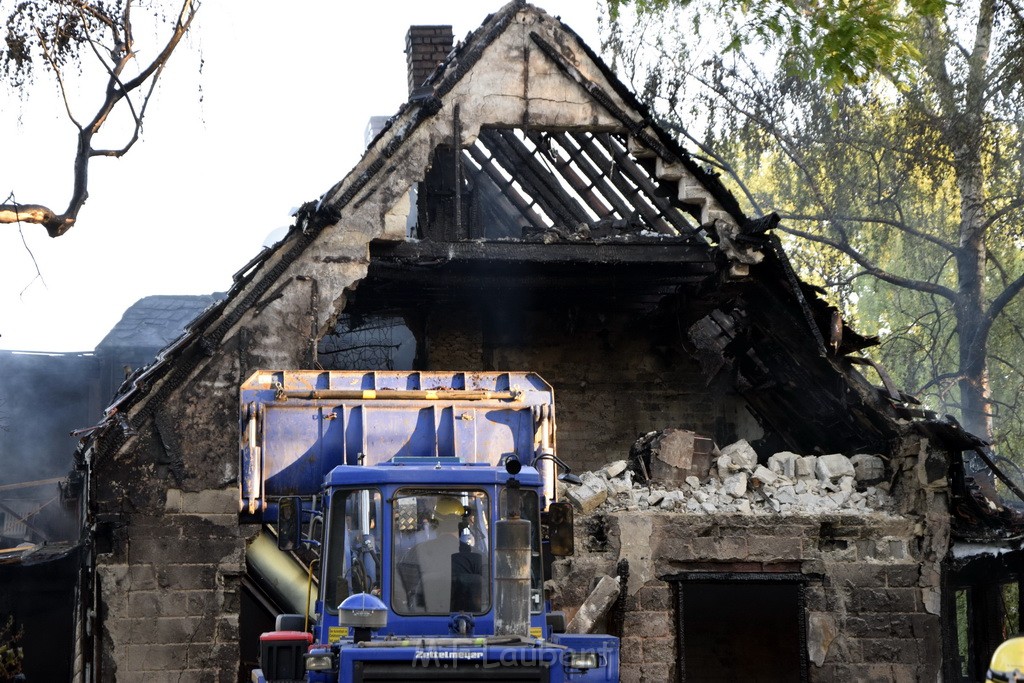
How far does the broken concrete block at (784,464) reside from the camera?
48.6 ft

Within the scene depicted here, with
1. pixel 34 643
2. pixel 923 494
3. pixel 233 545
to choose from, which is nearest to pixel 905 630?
pixel 923 494

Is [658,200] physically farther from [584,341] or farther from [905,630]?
[905,630]

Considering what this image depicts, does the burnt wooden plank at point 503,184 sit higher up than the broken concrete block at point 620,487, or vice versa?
the burnt wooden plank at point 503,184

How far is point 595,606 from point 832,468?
3.42m

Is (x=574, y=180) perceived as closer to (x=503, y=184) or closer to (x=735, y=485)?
(x=503, y=184)

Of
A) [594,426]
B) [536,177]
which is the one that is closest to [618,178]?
[536,177]

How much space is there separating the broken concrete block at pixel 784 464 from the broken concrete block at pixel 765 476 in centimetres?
21

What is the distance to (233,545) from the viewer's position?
43.9ft

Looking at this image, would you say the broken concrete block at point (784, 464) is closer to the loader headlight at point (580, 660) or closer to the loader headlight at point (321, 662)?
the loader headlight at point (580, 660)

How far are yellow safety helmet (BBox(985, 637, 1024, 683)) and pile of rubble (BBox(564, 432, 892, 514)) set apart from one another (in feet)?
24.8

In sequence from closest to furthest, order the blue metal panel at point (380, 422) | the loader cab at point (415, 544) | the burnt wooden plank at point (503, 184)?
1. the loader cab at point (415, 544)
2. the blue metal panel at point (380, 422)
3. the burnt wooden plank at point (503, 184)

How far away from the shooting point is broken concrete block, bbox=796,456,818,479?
14805mm

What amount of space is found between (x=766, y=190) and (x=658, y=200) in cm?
1158

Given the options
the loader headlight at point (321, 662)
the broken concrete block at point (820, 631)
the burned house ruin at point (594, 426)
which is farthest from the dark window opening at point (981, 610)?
the loader headlight at point (321, 662)
